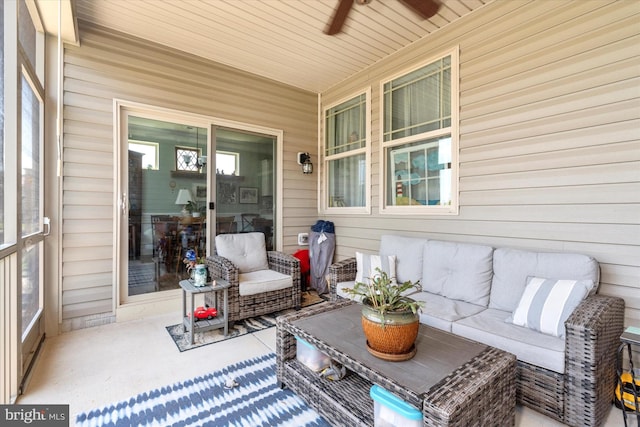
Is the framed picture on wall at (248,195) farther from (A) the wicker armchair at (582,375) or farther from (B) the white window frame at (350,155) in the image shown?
(A) the wicker armchair at (582,375)

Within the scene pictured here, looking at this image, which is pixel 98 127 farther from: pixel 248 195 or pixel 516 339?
pixel 516 339

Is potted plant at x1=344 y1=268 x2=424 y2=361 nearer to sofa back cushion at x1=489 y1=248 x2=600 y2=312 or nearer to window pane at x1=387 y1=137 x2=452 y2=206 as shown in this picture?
sofa back cushion at x1=489 y1=248 x2=600 y2=312

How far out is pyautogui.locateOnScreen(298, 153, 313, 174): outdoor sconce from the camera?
467cm

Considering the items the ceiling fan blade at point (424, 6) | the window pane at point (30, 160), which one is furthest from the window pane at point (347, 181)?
the window pane at point (30, 160)

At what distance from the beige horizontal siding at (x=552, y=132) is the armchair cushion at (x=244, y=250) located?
2.13 metres

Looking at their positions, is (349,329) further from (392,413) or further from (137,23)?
(137,23)

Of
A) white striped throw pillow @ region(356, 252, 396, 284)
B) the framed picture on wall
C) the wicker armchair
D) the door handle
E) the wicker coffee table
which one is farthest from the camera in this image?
the framed picture on wall

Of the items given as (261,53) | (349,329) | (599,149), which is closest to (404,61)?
(261,53)

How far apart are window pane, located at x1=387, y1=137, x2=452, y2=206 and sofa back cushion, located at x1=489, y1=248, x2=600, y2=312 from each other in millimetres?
869

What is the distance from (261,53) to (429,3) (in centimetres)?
205

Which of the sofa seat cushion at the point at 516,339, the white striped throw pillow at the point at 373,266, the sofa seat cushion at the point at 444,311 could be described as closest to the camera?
the sofa seat cushion at the point at 516,339

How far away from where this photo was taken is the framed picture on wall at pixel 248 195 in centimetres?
418

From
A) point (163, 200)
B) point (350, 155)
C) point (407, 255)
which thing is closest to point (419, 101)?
point (350, 155)

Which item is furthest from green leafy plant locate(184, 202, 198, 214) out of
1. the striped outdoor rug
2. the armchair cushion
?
the striped outdoor rug
